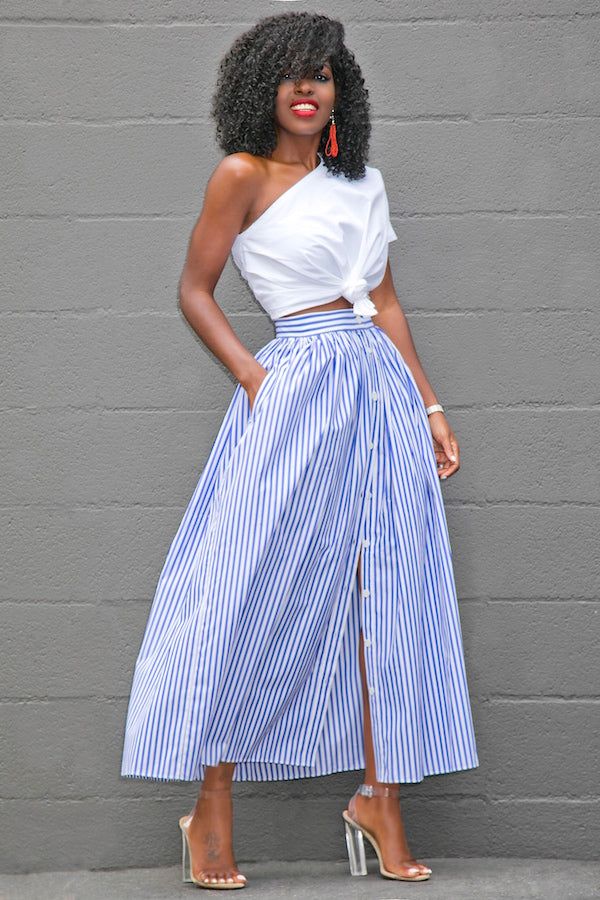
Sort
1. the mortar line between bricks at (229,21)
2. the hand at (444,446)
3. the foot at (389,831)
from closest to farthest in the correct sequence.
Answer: the foot at (389,831) < the hand at (444,446) < the mortar line between bricks at (229,21)

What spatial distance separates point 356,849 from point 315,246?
4.13 ft

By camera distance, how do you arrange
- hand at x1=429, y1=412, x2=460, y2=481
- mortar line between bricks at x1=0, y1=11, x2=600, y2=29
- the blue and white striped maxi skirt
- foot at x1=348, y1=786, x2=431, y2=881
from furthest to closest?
mortar line between bricks at x1=0, y1=11, x2=600, y2=29, hand at x1=429, y1=412, x2=460, y2=481, foot at x1=348, y1=786, x2=431, y2=881, the blue and white striped maxi skirt

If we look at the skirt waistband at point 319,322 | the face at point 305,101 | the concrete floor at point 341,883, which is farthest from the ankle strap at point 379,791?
the face at point 305,101

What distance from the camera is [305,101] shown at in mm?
2332

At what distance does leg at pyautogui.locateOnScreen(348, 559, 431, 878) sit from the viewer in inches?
93.1

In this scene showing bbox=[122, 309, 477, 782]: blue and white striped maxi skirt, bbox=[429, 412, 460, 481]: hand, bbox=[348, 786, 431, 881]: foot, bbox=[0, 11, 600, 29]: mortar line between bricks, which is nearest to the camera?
bbox=[122, 309, 477, 782]: blue and white striped maxi skirt

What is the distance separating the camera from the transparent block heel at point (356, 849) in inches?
96.1

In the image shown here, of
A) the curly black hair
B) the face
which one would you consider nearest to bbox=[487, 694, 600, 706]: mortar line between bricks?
the curly black hair

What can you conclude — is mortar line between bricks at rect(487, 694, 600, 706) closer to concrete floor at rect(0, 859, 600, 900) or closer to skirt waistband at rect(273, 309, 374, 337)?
concrete floor at rect(0, 859, 600, 900)

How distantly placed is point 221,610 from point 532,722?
2.82 ft

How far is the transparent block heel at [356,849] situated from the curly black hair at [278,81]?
4.50 feet

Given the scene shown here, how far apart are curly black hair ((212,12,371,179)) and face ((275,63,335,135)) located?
0.02 meters

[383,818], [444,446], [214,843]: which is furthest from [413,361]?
[214,843]

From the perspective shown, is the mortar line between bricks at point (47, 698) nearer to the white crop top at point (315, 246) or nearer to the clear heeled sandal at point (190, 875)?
the clear heeled sandal at point (190, 875)
